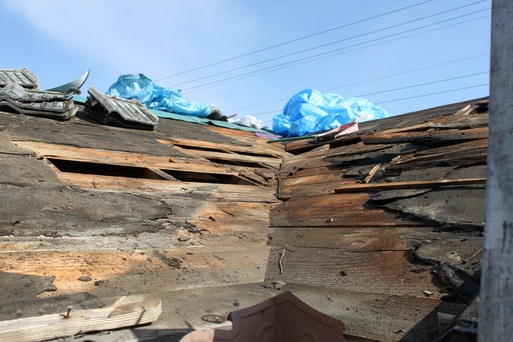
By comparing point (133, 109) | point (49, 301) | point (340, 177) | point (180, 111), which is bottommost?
point (49, 301)

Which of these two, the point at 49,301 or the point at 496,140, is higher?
the point at 496,140

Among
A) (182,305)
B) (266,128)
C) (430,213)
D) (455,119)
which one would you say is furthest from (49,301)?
(266,128)

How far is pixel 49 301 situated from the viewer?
173 cm

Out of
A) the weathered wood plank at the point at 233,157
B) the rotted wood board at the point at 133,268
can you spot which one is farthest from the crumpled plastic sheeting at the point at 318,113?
the rotted wood board at the point at 133,268

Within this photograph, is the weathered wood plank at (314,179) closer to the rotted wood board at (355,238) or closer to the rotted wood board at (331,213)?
the rotted wood board at (331,213)

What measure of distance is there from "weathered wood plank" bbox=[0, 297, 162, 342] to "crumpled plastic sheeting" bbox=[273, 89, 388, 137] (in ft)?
19.5

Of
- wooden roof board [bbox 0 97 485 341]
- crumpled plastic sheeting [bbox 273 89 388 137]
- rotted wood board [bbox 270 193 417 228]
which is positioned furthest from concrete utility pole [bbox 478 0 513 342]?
crumpled plastic sheeting [bbox 273 89 388 137]

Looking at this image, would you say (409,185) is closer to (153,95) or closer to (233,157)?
(233,157)

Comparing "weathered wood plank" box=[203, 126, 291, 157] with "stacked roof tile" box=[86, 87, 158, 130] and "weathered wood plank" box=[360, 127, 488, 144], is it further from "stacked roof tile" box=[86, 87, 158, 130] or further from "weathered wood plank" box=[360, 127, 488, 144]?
"weathered wood plank" box=[360, 127, 488, 144]

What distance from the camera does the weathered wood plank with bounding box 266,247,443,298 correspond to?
2.06 meters

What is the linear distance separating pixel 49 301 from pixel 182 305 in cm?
49

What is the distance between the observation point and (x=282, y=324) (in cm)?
165

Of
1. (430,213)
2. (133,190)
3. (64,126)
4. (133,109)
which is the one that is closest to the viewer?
(430,213)

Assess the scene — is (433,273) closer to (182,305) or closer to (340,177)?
(182,305)
